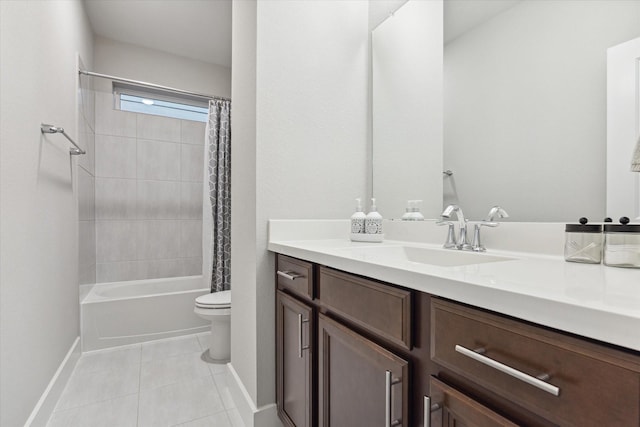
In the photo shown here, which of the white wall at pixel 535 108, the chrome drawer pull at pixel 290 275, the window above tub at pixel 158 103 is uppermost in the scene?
the window above tub at pixel 158 103

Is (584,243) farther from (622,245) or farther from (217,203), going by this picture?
(217,203)

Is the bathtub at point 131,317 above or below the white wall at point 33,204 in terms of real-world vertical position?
below

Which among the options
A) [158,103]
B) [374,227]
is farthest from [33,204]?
[158,103]

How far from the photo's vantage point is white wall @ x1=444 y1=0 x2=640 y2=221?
937 millimetres

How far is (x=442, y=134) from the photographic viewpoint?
142 centimetres

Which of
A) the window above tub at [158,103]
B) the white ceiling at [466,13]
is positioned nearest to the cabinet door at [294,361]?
the white ceiling at [466,13]

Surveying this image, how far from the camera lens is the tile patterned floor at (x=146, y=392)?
156 cm

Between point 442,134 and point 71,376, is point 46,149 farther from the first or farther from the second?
point 442,134

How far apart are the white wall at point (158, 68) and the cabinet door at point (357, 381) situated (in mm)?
3138

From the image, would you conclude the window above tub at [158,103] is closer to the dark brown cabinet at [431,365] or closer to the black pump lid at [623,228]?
the dark brown cabinet at [431,365]

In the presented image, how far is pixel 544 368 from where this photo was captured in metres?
0.45

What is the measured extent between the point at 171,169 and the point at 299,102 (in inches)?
89.5

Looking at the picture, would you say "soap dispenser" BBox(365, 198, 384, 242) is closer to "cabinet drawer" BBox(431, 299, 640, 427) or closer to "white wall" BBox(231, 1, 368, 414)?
"white wall" BBox(231, 1, 368, 414)

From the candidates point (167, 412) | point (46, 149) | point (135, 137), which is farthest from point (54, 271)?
point (135, 137)
